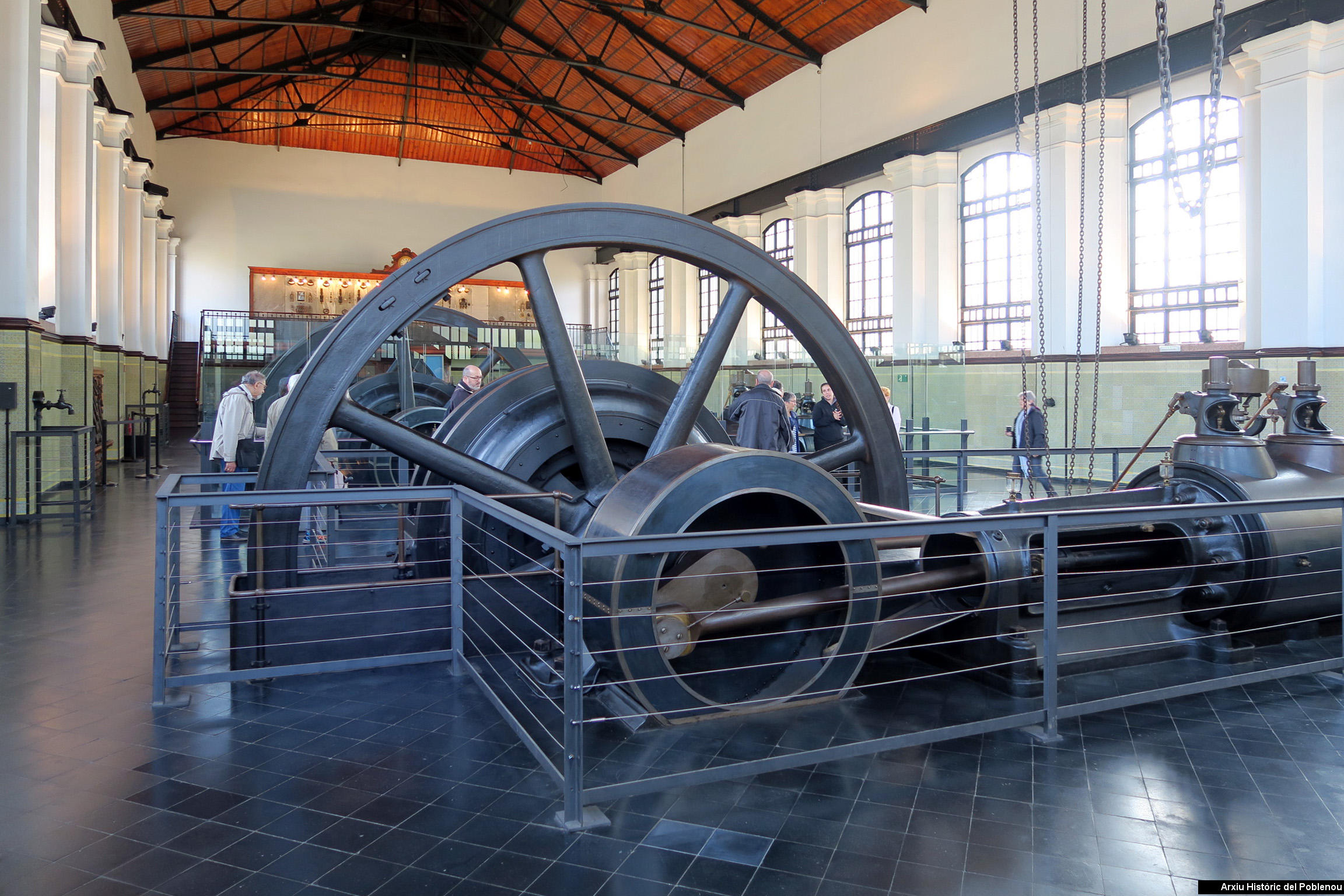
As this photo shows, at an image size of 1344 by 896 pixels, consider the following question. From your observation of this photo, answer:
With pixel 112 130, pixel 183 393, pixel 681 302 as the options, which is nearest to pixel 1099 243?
pixel 112 130

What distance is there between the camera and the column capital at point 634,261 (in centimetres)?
2670

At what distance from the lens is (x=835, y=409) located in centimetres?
980

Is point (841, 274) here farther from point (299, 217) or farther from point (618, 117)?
point (299, 217)

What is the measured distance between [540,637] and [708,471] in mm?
1471

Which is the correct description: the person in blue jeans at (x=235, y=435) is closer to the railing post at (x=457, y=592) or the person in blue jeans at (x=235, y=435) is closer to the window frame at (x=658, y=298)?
the railing post at (x=457, y=592)

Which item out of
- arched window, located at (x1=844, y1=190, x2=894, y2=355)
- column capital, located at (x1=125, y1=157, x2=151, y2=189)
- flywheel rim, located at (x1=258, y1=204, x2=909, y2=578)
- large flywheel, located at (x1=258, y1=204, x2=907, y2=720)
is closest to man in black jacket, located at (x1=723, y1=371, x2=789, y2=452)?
flywheel rim, located at (x1=258, y1=204, x2=909, y2=578)

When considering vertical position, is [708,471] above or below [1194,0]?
below

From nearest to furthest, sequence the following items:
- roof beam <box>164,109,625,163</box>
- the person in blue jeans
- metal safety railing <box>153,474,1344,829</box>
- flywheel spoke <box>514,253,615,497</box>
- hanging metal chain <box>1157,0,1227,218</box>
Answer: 1. metal safety railing <box>153,474,1344,829</box>
2. flywheel spoke <box>514,253,615,497</box>
3. hanging metal chain <box>1157,0,1227,218</box>
4. the person in blue jeans
5. roof beam <box>164,109,625,163</box>

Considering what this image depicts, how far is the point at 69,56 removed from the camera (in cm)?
1080

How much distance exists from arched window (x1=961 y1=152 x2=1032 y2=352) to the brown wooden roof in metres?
3.24

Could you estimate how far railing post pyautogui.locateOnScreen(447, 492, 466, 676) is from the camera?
3867mm

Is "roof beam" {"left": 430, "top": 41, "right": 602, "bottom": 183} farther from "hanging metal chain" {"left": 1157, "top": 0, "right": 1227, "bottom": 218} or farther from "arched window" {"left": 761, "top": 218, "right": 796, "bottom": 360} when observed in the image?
"hanging metal chain" {"left": 1157, "top": 0, "right": 1227, "bottom": 218}

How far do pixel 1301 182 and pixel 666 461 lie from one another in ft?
34.6

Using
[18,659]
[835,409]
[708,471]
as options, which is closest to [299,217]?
[835,409]
